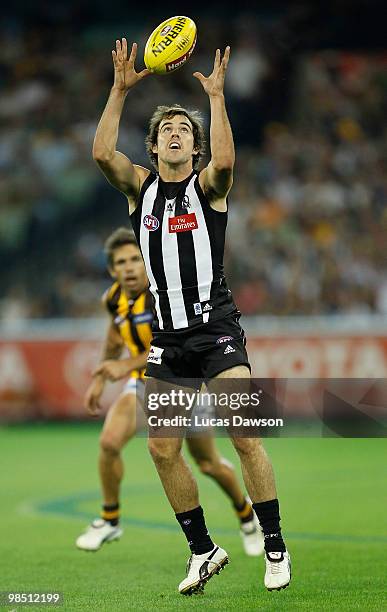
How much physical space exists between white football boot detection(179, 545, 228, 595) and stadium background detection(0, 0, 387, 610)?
482 centimetres

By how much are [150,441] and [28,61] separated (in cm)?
1490

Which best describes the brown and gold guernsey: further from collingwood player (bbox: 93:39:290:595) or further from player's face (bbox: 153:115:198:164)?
player's face (bbox: 153:115:198:164)

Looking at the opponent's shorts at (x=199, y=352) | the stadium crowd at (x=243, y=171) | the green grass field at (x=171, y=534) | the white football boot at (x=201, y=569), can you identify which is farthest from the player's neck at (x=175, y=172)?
the stadium crowd at (x=243, y=171)

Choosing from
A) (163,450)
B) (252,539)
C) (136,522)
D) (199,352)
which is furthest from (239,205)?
(163,450)

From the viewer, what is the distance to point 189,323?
5.88 m

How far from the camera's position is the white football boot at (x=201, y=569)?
18.7 ft

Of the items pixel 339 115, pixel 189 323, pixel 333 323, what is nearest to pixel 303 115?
pixel 339 115

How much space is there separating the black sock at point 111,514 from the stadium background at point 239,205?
118 inches

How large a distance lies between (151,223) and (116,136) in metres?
0.51

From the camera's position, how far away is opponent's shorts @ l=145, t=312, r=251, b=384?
579 centimetres

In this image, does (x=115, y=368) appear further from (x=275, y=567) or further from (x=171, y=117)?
(x=275, y=567)

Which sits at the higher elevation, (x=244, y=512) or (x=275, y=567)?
(x=275, y=567)

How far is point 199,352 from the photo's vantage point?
582 cm

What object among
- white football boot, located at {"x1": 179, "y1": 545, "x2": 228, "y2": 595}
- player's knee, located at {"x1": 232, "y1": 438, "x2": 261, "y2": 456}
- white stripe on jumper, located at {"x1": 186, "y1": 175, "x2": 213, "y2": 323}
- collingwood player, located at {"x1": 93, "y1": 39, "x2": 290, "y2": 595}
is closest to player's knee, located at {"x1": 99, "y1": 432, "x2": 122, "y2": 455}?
collingwood player, located at {"x1": 93, "y1": 39, "x2": 290, "y2": 595}
